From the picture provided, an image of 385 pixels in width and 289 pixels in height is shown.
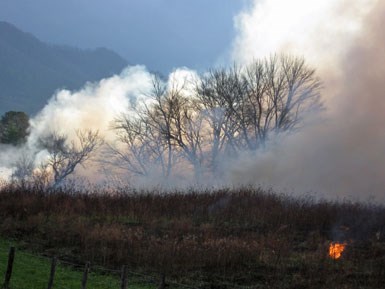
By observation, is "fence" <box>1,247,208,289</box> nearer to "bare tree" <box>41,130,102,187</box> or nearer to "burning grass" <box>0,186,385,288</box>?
"burning grass" <box>0,186,385,288</box>

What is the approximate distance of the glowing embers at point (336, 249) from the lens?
55.9 ft

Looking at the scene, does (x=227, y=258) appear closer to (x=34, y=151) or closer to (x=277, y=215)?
(x=277, y=215)

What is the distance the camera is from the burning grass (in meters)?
16.2

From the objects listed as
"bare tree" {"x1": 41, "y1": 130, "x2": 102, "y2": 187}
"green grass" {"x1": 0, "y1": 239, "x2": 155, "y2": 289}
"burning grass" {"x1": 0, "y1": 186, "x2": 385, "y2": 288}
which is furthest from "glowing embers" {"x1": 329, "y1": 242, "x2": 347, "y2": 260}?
"bare tree" {"x1": 41, "y1": 130, "x2": 102, "y2": 187}

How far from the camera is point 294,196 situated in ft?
86.4

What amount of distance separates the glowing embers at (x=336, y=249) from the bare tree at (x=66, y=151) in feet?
129

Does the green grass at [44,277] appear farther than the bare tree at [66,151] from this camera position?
No

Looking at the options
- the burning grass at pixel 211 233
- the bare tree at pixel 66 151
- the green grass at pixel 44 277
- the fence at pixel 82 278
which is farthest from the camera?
the bare tree at pixel 66 151

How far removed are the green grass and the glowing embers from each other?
20.1 feet

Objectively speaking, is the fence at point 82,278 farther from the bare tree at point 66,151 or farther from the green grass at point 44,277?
the bare tree at point 66,151

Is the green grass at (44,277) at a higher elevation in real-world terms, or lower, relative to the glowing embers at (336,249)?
lower

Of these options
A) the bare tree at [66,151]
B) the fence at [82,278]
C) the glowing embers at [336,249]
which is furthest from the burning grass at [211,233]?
the bare tree at [66,151]

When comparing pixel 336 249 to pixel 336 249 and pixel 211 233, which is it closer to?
pixel 336 249

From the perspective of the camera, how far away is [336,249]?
57.6 ft
